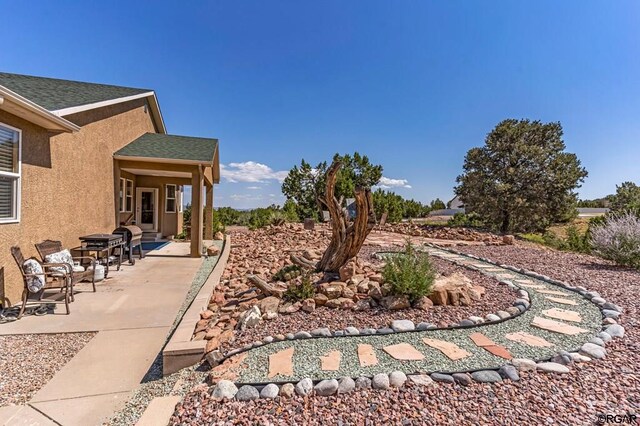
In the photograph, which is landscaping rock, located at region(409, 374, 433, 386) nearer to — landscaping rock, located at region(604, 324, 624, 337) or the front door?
landscaping rock, located at region(604, 324, 624, 337)

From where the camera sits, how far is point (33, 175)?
532 centimetres

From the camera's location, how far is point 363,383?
8.08 feet

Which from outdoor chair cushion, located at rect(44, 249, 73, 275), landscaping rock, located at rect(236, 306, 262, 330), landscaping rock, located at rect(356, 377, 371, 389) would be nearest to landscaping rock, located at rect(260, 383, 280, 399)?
landscaping rock, located at rect(356, 377, 371, 389)

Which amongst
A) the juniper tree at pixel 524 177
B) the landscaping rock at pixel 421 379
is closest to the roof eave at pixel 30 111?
the landscaping rock at pixel 421 379

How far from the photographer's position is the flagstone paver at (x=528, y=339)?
3.19 meters

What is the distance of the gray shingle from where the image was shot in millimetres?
6285

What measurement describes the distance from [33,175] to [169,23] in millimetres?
7544

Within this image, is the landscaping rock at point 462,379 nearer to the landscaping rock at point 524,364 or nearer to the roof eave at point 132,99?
the landscaping rock at point 524,364

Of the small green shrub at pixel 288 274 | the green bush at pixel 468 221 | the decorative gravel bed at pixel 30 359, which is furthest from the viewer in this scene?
the green bush at pixel 468 221

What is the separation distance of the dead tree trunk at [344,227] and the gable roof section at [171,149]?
5.22 m

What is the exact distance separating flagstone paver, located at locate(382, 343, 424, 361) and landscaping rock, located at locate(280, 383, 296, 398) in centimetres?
107

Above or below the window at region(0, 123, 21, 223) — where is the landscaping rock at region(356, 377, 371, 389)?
below

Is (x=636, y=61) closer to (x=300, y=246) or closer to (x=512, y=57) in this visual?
(x=512, y=57)

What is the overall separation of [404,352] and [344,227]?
116 inches
